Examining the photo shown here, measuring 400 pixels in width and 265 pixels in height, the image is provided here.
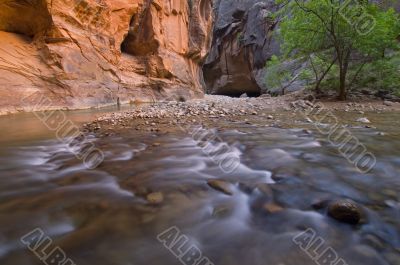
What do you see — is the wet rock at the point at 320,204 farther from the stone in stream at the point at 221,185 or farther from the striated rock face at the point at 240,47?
the striated rock face at the point at 240,47

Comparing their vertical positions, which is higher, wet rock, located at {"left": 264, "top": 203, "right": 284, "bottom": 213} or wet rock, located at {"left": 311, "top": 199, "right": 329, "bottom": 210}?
wet rock, located at {"left": 311, "top": 199, "right": 329, "bottom": 210}

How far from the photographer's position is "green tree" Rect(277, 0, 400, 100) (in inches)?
314

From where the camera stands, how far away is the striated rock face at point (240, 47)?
24516 mm

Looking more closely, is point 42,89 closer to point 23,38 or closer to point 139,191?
point 23,38

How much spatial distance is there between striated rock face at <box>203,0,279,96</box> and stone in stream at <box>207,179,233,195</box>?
22.9 meters

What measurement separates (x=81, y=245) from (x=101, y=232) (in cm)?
11

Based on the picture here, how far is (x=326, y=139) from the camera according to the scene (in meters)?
3.30

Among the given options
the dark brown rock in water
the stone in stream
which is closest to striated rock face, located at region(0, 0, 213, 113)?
the stone in stream

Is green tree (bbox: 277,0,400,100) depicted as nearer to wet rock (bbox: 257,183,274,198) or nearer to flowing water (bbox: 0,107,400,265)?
flowing water (bbox: 0,107,400,265)

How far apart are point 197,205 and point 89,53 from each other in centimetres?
1013

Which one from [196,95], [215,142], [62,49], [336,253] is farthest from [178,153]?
[196,95]

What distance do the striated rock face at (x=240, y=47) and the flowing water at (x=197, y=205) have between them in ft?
73.7

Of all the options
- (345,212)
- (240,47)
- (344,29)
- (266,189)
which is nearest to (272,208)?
(266,189)

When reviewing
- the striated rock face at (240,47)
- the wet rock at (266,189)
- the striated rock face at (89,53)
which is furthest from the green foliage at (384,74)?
the striated rock face at (240,47)
